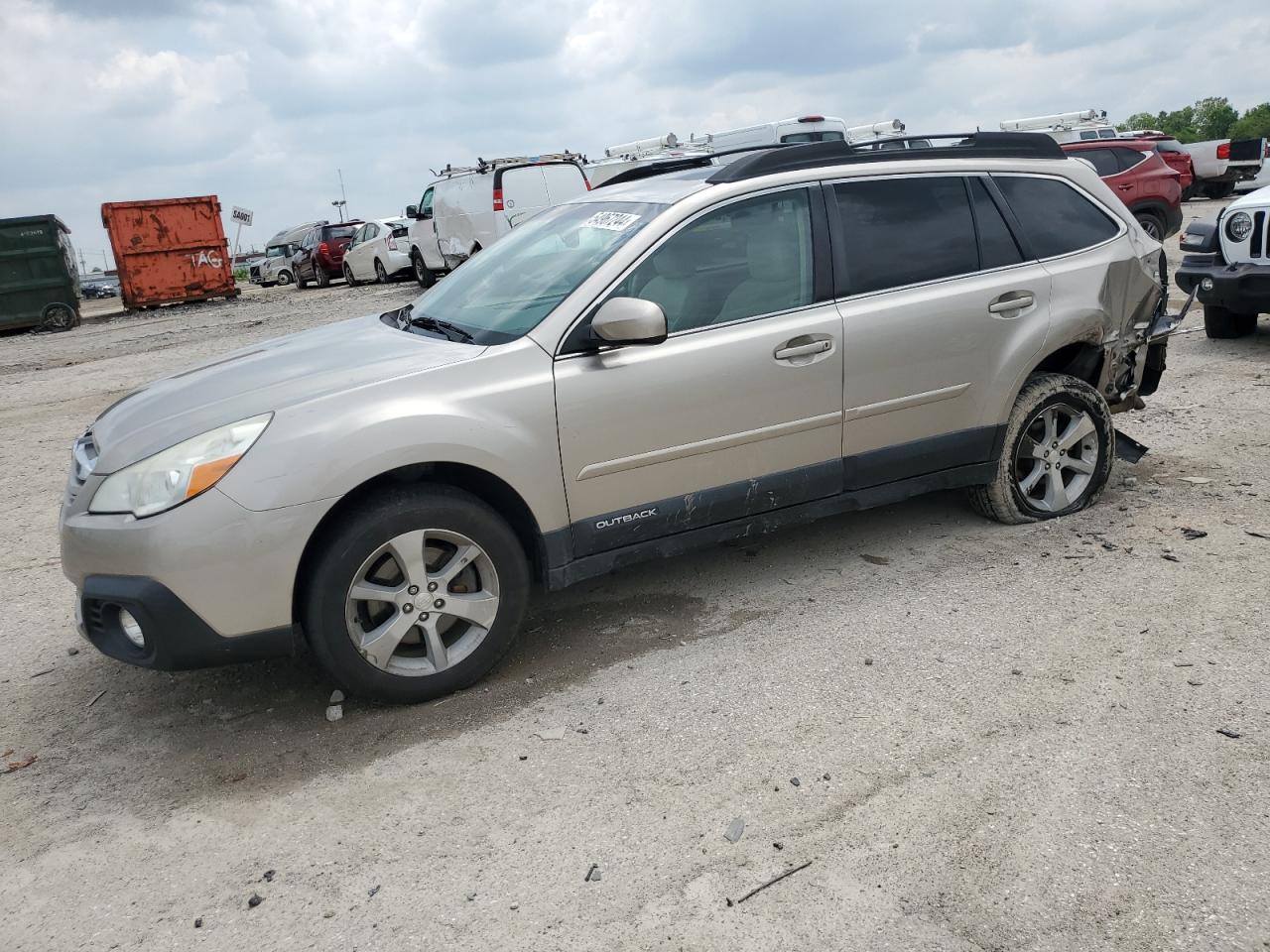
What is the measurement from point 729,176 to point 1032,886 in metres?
2.85

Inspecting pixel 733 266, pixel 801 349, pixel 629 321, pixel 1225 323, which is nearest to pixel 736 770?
pixel 629 321

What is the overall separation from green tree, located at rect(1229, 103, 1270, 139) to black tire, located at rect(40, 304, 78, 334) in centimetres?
9603

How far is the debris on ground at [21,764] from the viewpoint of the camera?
140 inches

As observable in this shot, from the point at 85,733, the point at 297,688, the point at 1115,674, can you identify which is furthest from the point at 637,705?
the point at 85,733

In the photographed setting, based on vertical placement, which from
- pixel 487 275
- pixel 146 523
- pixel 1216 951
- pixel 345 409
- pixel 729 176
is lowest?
pixel 1216 951

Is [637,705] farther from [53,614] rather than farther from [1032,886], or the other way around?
[53,614]

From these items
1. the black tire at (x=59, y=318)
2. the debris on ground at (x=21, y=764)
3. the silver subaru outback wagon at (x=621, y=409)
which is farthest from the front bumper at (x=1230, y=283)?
the black tire at (x=59, y=318)

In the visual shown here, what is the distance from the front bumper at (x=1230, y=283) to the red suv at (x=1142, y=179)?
7115 mm

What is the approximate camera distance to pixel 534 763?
3.34m

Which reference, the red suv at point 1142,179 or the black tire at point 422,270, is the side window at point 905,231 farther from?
the black tire at point 422,270

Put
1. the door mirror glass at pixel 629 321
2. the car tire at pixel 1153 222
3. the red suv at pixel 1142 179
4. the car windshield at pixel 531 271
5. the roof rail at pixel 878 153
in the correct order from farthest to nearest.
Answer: the car tire at pixel 1153 222 < the red suv at pixel 1142 179 < the roof rail at pixel 878 153 < the car windshield at pixel 531 271 < the door mirror glass at pixel 629 321

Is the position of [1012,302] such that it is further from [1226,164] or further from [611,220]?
[1226,164]

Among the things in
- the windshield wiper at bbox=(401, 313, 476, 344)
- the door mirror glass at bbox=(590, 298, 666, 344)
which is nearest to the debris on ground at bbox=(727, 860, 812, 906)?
the door mirror glass at bbox=(590, 298, 666, 344)

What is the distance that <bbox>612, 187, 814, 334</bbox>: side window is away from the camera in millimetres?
4047
